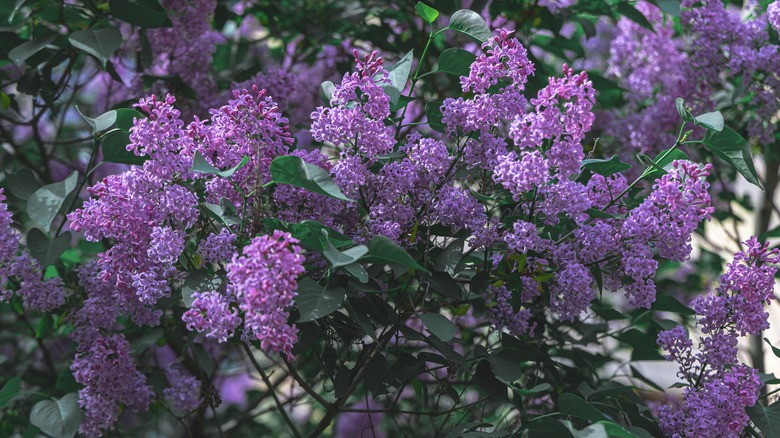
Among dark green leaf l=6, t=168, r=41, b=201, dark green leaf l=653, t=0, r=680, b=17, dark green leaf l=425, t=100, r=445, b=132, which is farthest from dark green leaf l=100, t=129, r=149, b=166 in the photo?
dark green leaf l=653, t=0, r=680, b=17

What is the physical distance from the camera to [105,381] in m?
1.35

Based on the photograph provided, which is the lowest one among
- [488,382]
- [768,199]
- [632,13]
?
[768,199]

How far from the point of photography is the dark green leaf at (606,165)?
1145mm

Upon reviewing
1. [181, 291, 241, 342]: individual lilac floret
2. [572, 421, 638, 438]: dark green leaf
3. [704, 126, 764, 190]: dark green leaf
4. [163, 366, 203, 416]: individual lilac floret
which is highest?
[704, 126, 764, 190]: dark green leaf

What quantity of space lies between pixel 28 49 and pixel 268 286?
2.85 feet

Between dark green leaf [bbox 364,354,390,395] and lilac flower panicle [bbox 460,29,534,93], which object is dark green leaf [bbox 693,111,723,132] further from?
dark green leaf [bbox 364,354,390,395]

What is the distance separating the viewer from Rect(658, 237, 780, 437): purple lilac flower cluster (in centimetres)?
114

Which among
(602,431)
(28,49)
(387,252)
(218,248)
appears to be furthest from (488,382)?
(28,49)

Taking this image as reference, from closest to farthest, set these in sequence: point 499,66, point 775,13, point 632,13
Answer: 1. point 499,66
2. point 775,13
3. point 632,13

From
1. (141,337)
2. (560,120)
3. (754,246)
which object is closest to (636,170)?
(754,246)

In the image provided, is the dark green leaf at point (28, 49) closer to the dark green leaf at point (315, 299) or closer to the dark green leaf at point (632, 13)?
the dark green leaf at point (315, 299)

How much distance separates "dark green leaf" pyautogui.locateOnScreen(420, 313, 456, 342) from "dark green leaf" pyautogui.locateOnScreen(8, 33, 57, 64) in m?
0.89

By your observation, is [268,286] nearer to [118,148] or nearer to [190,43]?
[118,148]

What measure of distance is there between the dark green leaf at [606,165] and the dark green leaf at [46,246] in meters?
0.82
